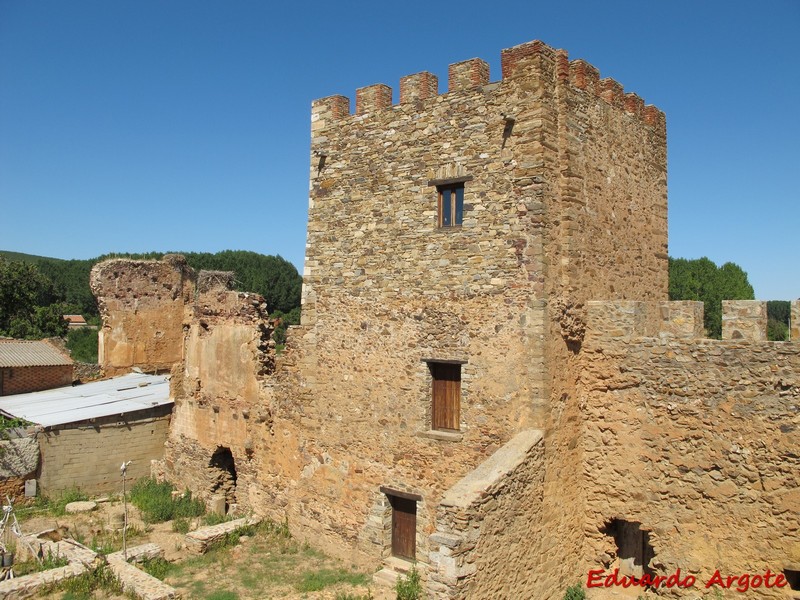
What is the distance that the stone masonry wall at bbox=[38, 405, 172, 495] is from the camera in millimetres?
14562

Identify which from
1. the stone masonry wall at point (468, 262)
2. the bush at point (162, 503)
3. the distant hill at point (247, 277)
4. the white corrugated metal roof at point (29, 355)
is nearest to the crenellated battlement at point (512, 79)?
the stone masonry wall at point (468, 262)

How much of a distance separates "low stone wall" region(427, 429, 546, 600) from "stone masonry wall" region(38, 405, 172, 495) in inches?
408

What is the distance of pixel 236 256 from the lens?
6241 cm

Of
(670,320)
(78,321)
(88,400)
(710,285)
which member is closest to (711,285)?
(710,285)

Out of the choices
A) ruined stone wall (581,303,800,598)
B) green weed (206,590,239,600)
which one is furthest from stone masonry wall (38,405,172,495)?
ruined stone wall (581,303,800,598)

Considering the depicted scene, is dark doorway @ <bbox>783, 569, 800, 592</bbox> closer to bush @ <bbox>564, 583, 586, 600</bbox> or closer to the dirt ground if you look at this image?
bush @ <bbox>564, 583, 586, 600</bbox>

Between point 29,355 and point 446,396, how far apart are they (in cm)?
1547

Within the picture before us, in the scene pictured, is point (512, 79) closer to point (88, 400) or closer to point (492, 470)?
point (492, 470)

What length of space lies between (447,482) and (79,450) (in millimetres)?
9674

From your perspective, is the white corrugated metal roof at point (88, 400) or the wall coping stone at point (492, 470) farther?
the white corrugated metal roof at point (88, 400)

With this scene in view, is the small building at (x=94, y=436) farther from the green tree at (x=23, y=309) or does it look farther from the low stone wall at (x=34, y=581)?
the green tree at (x=23, y=309)

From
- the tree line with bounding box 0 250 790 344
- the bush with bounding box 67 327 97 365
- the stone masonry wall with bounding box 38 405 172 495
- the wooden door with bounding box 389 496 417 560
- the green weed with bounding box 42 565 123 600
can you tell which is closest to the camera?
the green weed with bounding box 42 565 123 600

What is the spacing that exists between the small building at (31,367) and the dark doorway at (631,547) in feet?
56.3

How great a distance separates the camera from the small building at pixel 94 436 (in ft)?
47.9
